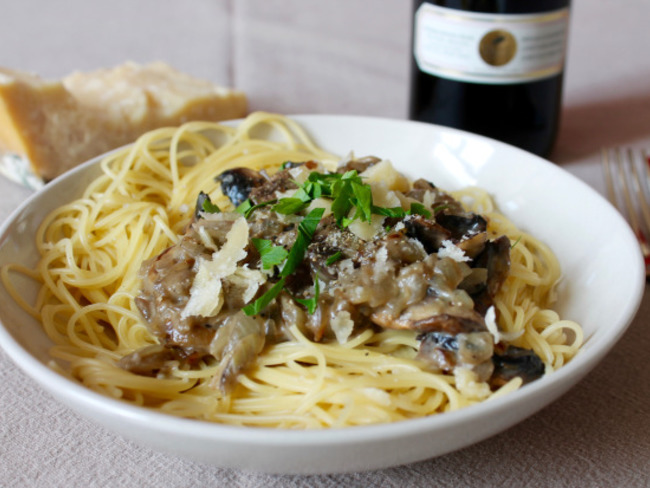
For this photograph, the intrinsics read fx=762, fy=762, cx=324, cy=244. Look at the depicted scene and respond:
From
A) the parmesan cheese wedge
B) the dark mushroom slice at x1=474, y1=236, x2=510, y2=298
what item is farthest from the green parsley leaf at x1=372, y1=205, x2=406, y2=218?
the parmesan cheese wedge

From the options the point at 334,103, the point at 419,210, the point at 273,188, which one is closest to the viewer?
the point at 419,210

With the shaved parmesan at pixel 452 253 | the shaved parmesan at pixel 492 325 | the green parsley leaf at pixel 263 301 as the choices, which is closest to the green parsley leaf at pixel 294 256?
the green parsley leaf at pixel 263 301

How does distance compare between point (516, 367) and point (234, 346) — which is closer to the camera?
point (516, 367)

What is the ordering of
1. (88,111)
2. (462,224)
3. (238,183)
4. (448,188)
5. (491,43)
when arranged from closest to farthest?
(462,224), (238,183), (448,188), (491,43), (88,111)

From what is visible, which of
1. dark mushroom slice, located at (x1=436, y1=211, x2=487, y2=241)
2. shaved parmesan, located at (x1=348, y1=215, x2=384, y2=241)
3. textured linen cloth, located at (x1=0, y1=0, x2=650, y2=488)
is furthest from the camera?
dark mushroom slice, located at (x1=436, y1=211, x2=487, y2=241)

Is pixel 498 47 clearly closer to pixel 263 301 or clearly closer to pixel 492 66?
pixel 492 66

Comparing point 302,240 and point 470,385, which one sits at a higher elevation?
point 302,240

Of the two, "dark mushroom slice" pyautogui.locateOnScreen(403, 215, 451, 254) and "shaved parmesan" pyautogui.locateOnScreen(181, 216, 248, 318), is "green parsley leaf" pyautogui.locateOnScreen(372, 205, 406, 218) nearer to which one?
"dark mushroom slice" pyautogui.locateOnScreen(403, 215, 451, 254)

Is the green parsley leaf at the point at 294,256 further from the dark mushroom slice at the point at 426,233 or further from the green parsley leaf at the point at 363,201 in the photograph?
the dark mushroom slice at the point at 426,233

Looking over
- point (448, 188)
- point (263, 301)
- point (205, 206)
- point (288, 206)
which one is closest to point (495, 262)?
point (288, 206)
